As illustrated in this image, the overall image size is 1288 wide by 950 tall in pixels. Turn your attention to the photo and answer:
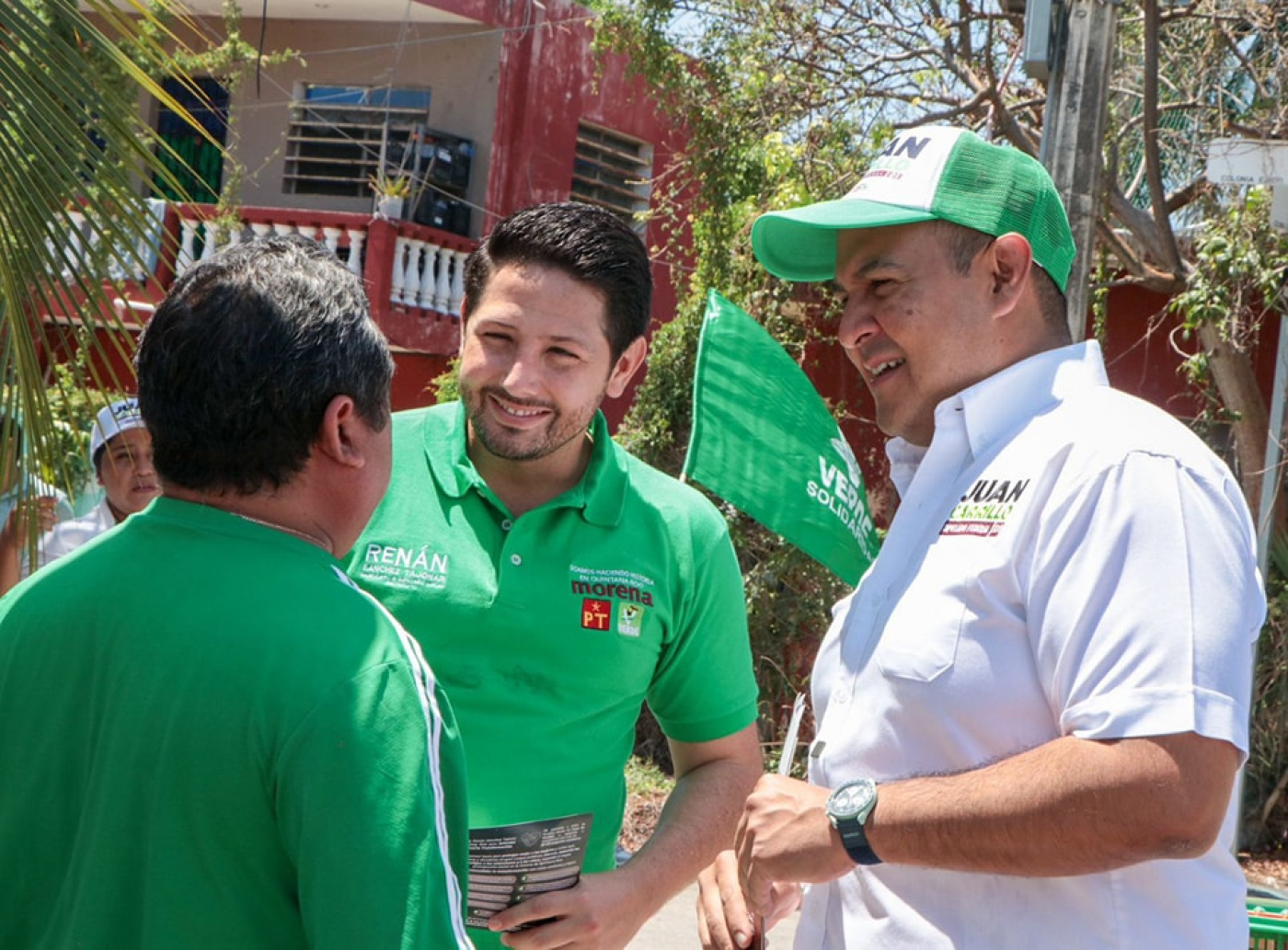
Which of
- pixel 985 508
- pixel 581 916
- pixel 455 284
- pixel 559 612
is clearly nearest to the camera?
pixel 985 508

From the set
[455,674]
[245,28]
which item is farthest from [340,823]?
[245,28]

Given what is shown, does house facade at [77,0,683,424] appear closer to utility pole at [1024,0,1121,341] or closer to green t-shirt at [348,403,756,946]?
utility pole at [1024,0,1121,341]

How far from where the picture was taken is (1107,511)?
68.1 inches

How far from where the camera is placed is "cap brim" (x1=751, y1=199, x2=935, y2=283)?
217cm

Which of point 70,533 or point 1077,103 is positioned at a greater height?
point 1077,103

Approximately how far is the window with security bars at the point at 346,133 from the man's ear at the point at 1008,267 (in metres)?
12.5

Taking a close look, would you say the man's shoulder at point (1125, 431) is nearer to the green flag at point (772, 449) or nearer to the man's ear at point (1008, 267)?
Result: the man's ear at point (1008, 267)

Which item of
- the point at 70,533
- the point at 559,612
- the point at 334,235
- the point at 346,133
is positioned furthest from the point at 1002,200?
the point at 346,133

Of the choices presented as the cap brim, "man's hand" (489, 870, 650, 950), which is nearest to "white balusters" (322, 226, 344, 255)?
the cap brim

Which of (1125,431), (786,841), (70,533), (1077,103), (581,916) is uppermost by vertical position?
(1077,103)

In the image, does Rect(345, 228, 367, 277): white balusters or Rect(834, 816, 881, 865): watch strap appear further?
Rect(345, 228, 367, 277): white balusters

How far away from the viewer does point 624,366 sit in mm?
2922

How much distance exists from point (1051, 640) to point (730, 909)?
28.6 inches

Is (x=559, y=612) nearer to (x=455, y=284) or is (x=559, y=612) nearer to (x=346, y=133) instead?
(x=455, y=284)
